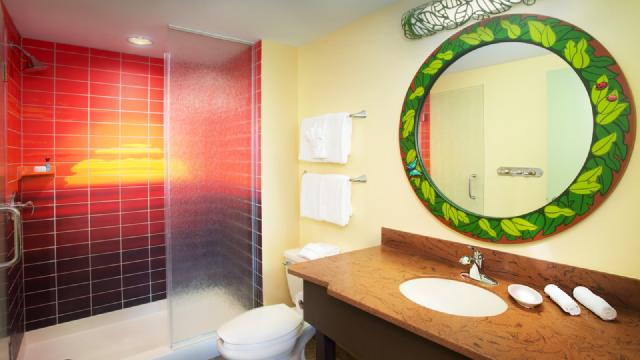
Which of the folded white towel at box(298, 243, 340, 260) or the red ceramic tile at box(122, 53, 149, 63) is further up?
the red ceramic tile at box(122, 53, 149, 63)

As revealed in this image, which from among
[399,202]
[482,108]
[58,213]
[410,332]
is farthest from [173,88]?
[410,332]

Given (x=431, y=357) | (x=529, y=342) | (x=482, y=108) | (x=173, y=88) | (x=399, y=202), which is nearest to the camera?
(x=529, y=342)

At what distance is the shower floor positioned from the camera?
7.76ft

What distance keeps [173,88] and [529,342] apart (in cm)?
230

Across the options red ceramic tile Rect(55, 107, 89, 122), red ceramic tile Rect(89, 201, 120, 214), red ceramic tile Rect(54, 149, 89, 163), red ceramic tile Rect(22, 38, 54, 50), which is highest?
red ceramic tile Rect(22, 38, 54, 50)

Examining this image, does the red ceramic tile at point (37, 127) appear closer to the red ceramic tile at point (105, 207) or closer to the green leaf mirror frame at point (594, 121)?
the red ceramic tile at point (105, 207)

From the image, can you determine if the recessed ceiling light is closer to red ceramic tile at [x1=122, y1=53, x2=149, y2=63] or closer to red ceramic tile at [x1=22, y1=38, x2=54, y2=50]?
red ceramic tile at [x1=122, y1=53, x2=149, y2=63]

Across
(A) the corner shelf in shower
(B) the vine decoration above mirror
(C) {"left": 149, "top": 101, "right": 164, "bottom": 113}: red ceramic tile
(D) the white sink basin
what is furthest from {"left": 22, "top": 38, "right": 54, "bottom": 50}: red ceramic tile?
(D) the white sink basin

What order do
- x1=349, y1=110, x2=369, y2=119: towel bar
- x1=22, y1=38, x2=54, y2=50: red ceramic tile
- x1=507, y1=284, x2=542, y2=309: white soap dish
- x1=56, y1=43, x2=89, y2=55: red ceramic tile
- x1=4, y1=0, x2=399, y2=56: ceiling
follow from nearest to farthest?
x1=507, y1=284, x2=542, y2=309: white soap dish < x1=4, y1=0, x2=399, y2=56: ceiling < x1=349, y1=110, x2=369, y2=119: towel bar < x1=22, y1=38, x2=54, y2=50: red ceramic tile < x1=56, y1=43, x2=89, y2=55: red ceramic tile

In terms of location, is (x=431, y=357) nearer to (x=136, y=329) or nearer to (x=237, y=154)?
(x=237, y=154)

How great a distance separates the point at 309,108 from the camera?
267cm

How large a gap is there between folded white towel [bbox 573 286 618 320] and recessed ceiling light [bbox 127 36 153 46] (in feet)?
9.70

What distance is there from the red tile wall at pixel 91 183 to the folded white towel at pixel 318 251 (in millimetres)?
1602

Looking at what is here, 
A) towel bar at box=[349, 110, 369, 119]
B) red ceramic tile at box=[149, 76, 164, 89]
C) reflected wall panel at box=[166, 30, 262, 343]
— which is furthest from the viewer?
red ceramic tile at box=[149, 76, 164, 89]
